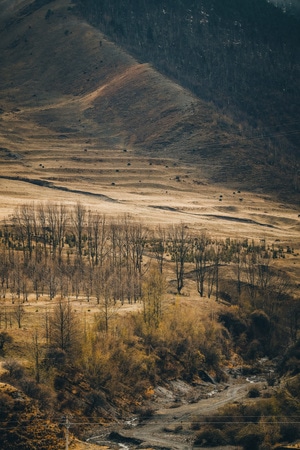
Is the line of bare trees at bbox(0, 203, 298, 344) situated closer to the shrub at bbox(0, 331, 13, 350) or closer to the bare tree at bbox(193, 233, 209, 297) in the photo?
the bare tree at bbox(193, 233, 209, 297)

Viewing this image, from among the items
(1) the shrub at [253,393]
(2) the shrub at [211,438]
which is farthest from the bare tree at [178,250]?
(2) the shrub at [211,438]

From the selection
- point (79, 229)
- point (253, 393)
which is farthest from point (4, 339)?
point (79, 229)

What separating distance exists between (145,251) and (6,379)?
78092mm

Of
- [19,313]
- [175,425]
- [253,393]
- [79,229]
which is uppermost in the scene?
[79,229]

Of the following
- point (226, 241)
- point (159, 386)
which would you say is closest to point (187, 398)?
point (159, 386)

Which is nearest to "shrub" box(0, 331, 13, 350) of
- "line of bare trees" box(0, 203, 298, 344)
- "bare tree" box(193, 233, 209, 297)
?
"line of bare trees" box(0, 203, 298, 344)

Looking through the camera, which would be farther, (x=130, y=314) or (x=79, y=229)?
(x=79, y=229)

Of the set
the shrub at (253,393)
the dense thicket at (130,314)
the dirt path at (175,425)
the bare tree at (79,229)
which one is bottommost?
the dirt path at (175,425)

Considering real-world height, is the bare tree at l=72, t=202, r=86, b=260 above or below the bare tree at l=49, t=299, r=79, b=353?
above

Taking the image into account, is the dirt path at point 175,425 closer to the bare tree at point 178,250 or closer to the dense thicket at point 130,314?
the dense thicket at point 130,314

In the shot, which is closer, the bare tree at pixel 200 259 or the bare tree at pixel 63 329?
the bare tree at pixel 63 329

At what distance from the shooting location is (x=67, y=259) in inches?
5699

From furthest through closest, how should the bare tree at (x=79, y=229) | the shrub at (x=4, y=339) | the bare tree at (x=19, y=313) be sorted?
the bare tree at (x=79, y=229)
the bare tree at (x=19, y=313)
the shrub at (x=4, y=339)

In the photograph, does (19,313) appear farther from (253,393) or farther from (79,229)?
(79,229)
